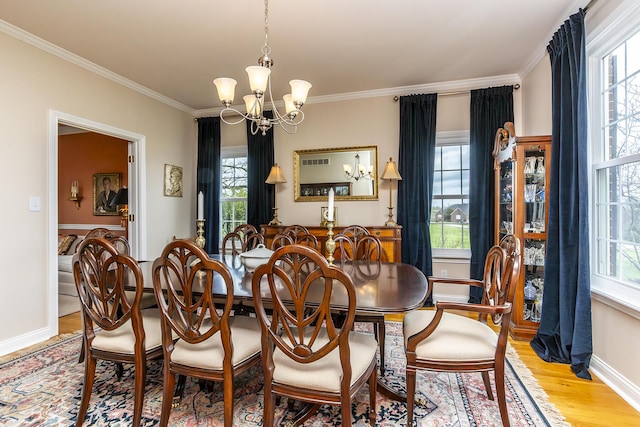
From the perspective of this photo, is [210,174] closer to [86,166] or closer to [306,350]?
[86,166]

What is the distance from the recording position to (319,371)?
1.37 meters

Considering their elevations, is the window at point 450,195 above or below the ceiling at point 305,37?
below

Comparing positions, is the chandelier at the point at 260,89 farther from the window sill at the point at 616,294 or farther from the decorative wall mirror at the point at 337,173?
the window sill at the point at 616,294

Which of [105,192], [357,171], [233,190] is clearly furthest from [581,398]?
[105,192]

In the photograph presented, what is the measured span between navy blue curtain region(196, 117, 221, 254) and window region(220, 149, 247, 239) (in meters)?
0.16

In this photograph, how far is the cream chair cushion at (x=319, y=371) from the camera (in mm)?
1352

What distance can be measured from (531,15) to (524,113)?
1.32 meters

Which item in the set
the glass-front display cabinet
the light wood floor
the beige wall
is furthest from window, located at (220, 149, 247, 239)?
the light wood floor

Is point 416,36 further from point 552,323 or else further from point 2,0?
point 2,0

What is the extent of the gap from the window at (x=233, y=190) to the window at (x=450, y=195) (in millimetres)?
2708

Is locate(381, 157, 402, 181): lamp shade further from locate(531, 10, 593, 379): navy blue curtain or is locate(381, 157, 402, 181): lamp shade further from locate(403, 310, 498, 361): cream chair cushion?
Result: locate(403, 310, 498, 361): cream chair cushion

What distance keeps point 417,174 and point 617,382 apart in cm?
252

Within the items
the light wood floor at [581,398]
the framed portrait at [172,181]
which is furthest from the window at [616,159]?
the framed portrait at [172,181]

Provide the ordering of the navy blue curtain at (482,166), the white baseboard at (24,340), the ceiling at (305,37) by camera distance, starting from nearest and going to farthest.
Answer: the ceiling at (305,37) → the white baseboard at (24,340) → the navy blue curtain at (482,166)
